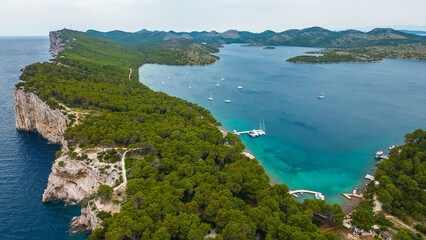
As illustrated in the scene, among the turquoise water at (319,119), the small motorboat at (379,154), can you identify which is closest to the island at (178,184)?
the small motorboat at (379,154)

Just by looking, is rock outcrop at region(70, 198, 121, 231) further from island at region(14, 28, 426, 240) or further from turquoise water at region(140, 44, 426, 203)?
turquoise water at region(140, 44, 426, 203)

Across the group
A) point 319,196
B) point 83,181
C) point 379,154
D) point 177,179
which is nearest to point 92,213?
point 83,181

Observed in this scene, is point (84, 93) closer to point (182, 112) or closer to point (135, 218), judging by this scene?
point (182, 112)

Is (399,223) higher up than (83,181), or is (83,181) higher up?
(83,181)

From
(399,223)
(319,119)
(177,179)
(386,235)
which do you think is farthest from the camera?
(319,119)

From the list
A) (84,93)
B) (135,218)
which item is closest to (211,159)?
(135,218)

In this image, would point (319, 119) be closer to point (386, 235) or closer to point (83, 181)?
point (386, 235)

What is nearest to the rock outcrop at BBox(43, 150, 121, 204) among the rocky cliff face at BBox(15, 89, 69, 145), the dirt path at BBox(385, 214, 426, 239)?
the rocky cliff face at BBox(15, 89, 69, 145)
